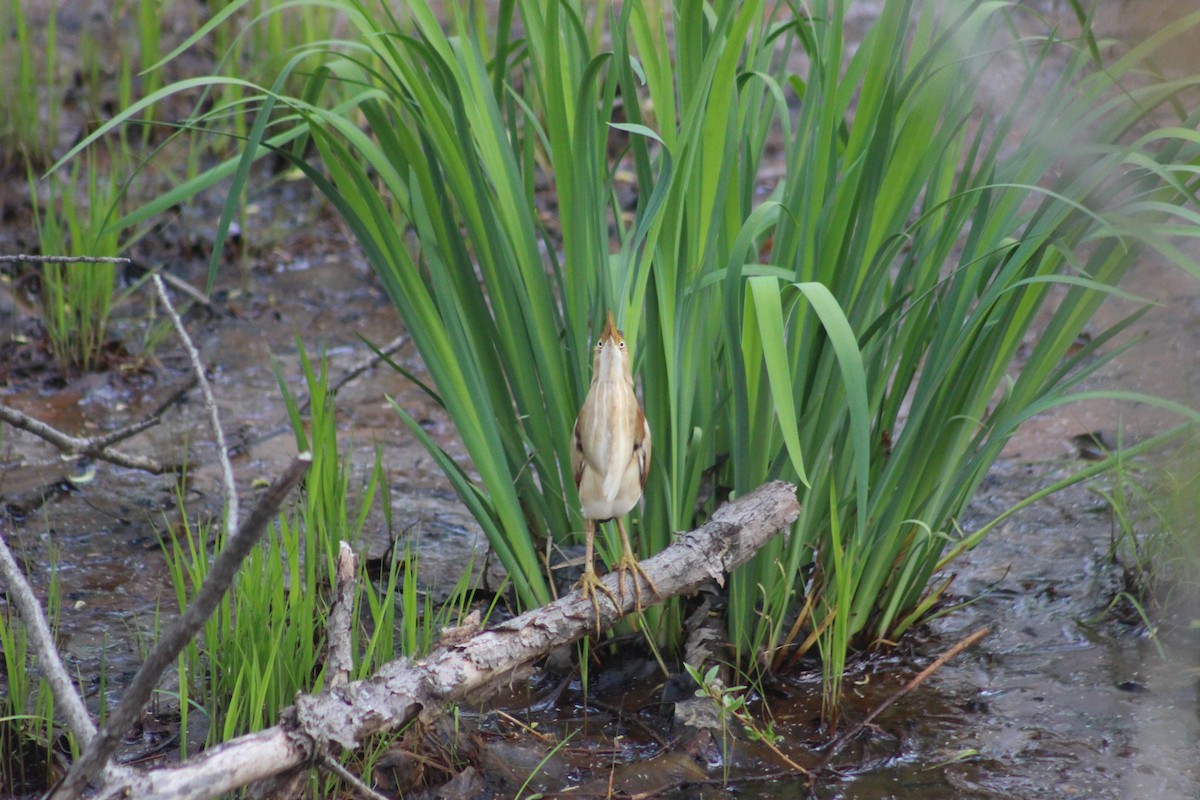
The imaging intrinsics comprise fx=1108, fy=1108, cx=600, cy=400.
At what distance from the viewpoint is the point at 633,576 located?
213 centimetres

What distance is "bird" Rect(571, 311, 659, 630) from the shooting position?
2020mm

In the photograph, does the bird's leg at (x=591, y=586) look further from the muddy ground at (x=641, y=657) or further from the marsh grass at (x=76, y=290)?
the marsh grass at (x=76, y=290)

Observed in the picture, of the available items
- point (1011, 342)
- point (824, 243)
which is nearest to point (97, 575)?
point (824, 243)

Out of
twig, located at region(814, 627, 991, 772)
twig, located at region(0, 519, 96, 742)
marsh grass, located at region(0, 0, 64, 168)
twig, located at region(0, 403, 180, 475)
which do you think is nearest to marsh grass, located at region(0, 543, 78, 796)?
twig, located at region(0, 519, 96, 742)

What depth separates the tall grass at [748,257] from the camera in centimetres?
210

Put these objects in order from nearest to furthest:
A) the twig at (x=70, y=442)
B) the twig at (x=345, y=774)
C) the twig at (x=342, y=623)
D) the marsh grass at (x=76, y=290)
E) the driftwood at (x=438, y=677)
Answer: the driftwood at (x=438, y=677)
the twig at (x=345, y=774)
the twig at (x=342, y=623)
the twig at (x=70, y=442)
the marsh grass at (x=76, y=290)

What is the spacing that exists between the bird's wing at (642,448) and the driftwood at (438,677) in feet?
0.51

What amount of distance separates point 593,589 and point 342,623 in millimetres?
468

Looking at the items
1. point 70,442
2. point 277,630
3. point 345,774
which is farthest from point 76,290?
point 345,774

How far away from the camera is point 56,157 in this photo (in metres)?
4.94

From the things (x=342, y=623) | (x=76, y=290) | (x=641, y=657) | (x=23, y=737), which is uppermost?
(x=76, y=290)

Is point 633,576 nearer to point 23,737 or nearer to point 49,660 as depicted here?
point 49,660


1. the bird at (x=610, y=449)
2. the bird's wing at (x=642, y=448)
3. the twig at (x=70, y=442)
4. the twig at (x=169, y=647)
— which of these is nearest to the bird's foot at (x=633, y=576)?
the bird at (x=610, y=449)

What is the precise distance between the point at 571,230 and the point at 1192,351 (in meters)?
1.38
